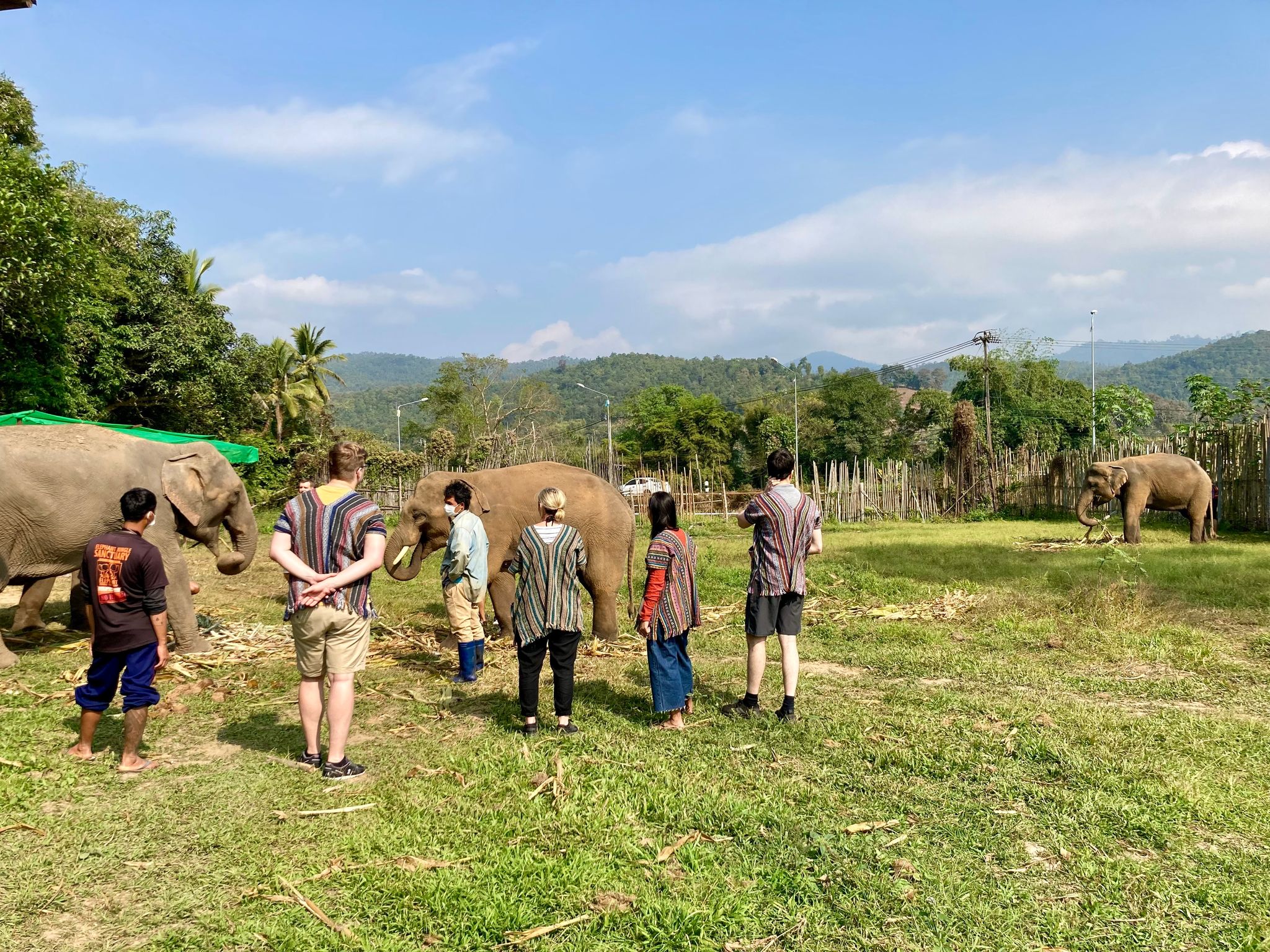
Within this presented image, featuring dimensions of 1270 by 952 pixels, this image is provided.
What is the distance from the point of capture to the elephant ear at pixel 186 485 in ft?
28.9

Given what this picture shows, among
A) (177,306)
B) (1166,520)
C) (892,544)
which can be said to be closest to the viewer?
(892,544)

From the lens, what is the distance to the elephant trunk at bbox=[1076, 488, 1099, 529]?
1667cm

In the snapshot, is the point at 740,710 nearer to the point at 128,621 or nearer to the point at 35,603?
the point at 128,621

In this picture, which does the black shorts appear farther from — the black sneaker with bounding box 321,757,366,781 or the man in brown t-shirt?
the man in brown t-shirt

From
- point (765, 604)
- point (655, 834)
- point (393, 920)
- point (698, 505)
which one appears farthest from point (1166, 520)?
point (393, 920)

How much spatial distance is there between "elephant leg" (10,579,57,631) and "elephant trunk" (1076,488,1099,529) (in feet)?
56.3

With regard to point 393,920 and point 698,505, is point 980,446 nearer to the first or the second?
point 698,505

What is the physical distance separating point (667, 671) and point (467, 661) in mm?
2362

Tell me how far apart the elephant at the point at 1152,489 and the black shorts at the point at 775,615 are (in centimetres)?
1320

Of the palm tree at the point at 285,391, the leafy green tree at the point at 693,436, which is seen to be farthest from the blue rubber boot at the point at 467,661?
the leafy green tree at the point at 693,436

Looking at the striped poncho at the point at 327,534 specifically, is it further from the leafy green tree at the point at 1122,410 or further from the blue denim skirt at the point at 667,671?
the leafy green tree at the point at 1122,410

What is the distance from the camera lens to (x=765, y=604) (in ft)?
19.5

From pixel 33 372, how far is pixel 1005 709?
2355 cm

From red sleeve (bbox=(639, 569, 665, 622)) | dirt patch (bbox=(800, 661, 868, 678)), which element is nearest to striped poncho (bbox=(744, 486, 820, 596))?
red sleeve (bbox=(639, 569, 665, 622))
